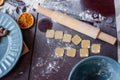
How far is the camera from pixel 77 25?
76cm

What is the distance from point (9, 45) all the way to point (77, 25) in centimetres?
21

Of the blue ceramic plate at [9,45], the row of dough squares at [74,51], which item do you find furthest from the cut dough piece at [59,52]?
the blue ceramic plate at [9,45]

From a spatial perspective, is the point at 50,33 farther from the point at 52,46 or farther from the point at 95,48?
the point at 95,48

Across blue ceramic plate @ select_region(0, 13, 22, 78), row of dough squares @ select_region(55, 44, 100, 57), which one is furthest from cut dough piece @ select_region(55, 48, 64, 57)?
blue ceramic plate @ select_region(0, 13, 22, 78)

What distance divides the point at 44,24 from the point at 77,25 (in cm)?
11

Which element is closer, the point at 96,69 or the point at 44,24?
the point at 96,69

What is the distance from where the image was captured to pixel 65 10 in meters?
0.80

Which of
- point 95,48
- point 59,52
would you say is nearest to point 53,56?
point 59,52

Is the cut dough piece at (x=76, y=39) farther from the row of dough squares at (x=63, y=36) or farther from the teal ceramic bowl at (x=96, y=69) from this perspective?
the teal ceramic bowl at (x=96, y=69)

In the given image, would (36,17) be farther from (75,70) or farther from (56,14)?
(75,70)

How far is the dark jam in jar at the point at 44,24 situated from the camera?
79 cm

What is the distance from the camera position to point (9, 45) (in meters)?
0.75

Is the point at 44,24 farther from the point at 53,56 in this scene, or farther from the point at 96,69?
the point at 96,69

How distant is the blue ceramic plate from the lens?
722 millimetres
